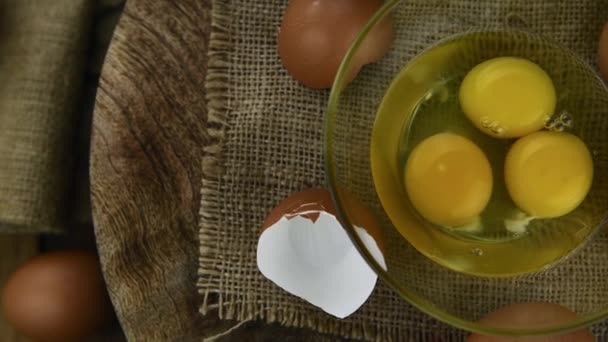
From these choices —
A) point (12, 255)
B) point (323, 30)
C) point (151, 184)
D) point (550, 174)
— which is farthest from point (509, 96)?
point (12, 255)

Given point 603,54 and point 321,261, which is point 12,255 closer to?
point 321,261

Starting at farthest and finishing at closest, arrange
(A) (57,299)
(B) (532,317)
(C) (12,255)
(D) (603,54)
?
(C) (12,255) → (A) (57,299) → (D) (603,54) → (B) (532,317)

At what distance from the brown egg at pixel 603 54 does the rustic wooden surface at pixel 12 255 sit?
3.09ft

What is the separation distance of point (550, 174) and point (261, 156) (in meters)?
0.36

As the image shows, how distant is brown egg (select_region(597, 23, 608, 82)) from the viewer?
2.84ft

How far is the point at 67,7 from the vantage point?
1.11 meters

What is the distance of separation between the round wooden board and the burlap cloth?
2 centimetres

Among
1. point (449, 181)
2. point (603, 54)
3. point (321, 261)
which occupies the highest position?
point (603, 54)

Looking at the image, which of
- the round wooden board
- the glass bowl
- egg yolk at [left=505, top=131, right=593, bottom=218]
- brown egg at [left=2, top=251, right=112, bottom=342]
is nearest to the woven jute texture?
brown egg at [left=2, top=251, right=112, bottom=342]

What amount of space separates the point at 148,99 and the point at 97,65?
0.35 metres

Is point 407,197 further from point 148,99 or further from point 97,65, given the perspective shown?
point 97,65

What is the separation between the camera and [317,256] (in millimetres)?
879

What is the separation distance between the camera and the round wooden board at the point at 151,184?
3.05 feet

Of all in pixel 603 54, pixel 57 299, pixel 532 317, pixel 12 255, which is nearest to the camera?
pixel 532 317
